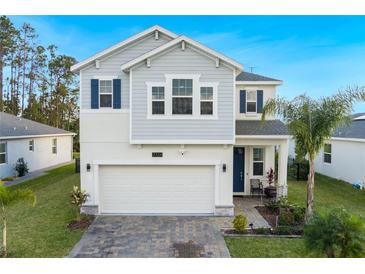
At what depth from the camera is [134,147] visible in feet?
34.0

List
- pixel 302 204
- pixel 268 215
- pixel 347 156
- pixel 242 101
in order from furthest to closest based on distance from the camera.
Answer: pixel 347 156
pixel 242 101
pixel 302 204
pixel 268 215

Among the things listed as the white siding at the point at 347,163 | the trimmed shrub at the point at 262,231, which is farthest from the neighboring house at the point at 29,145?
the white siding at the point at 347,163

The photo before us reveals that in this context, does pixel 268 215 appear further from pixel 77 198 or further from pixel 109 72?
pixel 109 72

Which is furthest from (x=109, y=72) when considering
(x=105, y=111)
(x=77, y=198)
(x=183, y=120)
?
(x=77, y=198)

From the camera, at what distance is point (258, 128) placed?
12.0 meters

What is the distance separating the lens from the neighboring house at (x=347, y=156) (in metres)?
15.3

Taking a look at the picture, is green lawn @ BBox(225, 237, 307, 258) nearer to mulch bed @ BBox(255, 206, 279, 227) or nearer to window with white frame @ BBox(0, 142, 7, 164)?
mulch bed @ BBox(255, 206, 279, 227)

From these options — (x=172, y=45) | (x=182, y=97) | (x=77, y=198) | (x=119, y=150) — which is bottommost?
(x=77, y=198)

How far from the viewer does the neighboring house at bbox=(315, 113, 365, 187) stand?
1526 cm

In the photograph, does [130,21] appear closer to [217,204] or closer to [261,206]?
[217,204]

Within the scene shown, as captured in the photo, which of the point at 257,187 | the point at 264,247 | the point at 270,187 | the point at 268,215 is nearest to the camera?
the point at 264,247

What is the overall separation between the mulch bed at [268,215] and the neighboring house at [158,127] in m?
1.35

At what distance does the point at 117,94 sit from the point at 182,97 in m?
2.65
